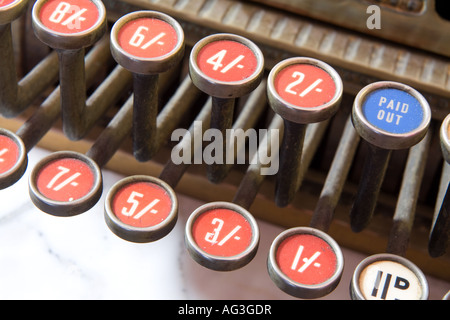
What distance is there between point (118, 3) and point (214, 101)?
489 mm

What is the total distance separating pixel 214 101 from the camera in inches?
54.7

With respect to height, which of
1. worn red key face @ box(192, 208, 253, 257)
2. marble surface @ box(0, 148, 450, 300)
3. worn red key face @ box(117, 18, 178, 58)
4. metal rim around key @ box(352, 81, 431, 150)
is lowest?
marble surface @ box(0, 148, 450, 300)

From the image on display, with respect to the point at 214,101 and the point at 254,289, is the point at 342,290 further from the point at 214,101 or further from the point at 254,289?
the point at 214,101

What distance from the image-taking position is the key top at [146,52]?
1.34m

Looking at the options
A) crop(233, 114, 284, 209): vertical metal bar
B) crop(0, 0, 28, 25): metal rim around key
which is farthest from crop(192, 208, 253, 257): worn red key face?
crop(0, 0, 28, 25): metal rim around key

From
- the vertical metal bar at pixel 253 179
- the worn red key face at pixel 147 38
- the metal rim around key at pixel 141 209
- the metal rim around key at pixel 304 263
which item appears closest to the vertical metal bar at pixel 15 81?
the worn red key face at pixel 147 38

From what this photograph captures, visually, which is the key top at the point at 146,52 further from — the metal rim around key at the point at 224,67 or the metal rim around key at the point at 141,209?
the metal rim around key at the point at 141,209

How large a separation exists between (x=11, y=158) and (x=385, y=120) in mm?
739

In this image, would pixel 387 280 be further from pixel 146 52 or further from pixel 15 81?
pixel 15 81

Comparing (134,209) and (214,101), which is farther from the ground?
(214,101)

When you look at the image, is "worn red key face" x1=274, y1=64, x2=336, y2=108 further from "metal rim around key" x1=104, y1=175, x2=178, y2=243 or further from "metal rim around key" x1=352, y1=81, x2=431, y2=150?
"metal rim around key" x1=104, y1=175, x2=178, y2=243

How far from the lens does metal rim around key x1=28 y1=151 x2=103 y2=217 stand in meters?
1.32

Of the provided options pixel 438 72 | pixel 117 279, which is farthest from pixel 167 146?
pixel 438 72

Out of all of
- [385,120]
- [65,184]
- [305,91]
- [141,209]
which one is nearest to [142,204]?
[141,209]
